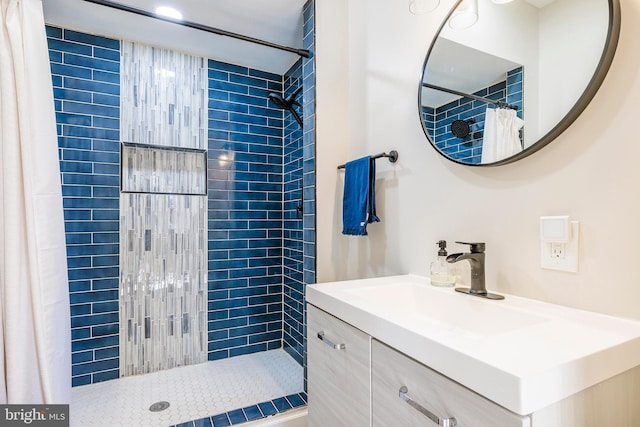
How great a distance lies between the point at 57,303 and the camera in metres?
1.43

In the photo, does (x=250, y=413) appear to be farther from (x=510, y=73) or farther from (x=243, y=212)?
(x=510, y=73)

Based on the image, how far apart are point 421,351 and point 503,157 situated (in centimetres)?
70

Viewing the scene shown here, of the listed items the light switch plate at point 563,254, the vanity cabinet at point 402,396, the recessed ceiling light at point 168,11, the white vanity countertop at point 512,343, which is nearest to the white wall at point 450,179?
the light switch plate at point 563,254

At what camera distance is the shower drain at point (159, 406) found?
6.01ft

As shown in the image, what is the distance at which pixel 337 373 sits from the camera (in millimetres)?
1016

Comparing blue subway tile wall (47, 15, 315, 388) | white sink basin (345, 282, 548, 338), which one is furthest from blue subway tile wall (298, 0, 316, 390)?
white sink basin (345, 282, 548, 338)

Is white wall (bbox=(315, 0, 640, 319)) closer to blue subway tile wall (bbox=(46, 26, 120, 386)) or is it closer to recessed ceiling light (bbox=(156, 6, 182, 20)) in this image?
recessed ceiling light (bbox=(156, 6, 182, 20))

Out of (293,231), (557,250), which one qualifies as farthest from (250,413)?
(557,250)

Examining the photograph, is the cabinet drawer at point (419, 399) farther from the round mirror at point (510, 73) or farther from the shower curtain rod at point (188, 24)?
the shower curtain rod at point (188, 24)

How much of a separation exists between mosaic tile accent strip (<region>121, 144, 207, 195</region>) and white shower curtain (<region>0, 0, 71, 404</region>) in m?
0.81

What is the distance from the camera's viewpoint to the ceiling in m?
1.89

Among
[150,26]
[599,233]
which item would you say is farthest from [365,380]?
[150,26]

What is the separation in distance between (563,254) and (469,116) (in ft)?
1.86

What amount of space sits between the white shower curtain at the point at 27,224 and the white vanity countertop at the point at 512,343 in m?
1.21
